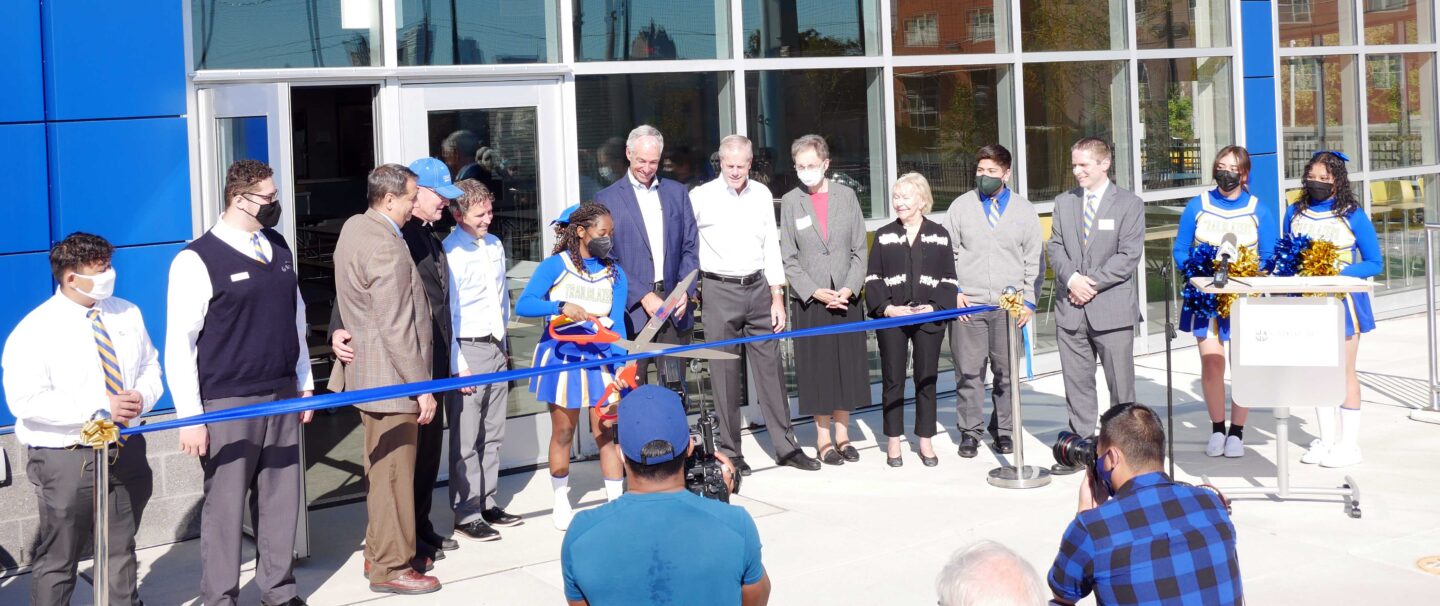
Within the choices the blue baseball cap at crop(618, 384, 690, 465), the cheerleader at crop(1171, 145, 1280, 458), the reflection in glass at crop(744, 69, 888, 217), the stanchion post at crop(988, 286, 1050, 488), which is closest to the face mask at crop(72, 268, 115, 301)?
the blue baseball cap at crop(618, 384, 690, 465)

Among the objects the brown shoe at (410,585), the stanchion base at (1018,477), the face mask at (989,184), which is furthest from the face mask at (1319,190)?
the brown shoe at (410,585)

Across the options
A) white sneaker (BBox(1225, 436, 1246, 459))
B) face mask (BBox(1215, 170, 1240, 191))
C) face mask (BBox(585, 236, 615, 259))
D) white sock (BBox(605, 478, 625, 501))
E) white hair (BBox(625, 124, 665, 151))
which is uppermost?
white hair (BBox(625, 124, 665, 151))

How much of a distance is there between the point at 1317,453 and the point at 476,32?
5.20 meters

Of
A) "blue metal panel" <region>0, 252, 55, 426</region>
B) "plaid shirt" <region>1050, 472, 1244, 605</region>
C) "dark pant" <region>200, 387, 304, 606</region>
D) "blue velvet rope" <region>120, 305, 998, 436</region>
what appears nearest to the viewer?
"plaid shirt" <region>1050, 472, 1244, 605</region>

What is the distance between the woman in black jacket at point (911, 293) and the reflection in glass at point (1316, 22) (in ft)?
19.8

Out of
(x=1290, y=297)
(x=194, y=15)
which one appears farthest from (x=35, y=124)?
(x=1290, y=297)

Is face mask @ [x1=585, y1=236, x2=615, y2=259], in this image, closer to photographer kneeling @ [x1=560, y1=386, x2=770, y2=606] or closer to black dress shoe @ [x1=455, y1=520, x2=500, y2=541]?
black dress shoe @ [x1=455, y1=520, x2=500, y2=541]

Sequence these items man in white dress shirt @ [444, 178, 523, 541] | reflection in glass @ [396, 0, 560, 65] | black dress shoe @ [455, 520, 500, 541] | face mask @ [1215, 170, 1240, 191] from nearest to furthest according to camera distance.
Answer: man in white dress shirt @ [444, 178, 523, 541] → black dress shoe @ [455, 520, 500, 541] → reflection in glass @ [396, 0, 560, 65] → face mask @ [1215, 170, 1240, 191]

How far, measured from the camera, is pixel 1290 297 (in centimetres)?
709

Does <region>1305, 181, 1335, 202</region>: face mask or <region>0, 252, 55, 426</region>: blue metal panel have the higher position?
<region>1305, 181, 1335, 202</region>: face mask

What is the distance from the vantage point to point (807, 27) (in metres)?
9.67

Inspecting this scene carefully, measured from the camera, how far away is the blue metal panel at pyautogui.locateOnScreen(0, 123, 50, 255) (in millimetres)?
6438

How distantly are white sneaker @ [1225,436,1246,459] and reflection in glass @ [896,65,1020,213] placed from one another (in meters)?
2.86

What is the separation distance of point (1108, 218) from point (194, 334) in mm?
4886
